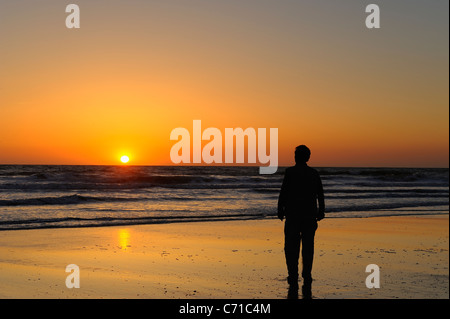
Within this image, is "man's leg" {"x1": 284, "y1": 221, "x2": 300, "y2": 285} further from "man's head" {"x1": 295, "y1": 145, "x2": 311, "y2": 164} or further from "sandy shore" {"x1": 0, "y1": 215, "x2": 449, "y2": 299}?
"man's head" {"x1": 295, "y1": 145, "x2": 311, "y2": 164}

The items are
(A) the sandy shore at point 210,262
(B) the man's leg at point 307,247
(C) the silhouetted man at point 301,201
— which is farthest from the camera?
(A) the sandy shore at point 210,262

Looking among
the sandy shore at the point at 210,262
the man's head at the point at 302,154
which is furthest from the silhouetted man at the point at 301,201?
the sandy shore at the point at 210,262

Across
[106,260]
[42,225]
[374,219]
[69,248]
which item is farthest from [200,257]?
[374,219]

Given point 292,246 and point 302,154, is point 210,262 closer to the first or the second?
point 292,246

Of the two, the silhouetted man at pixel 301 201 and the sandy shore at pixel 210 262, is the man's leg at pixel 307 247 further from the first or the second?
the sandy shore at pixel 210 262

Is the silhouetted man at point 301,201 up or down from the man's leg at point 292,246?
up

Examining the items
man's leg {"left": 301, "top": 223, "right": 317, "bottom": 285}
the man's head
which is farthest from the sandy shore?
the man's head

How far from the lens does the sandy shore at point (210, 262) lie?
7.44m

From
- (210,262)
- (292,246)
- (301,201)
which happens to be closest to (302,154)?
(301,201)

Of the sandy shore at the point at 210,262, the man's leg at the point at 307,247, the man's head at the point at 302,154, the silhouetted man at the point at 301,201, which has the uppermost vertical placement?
the man's head at the point at 302,154
